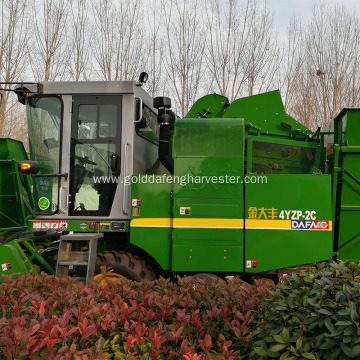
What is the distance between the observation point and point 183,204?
4527 mm

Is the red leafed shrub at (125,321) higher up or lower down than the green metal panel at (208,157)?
lower down

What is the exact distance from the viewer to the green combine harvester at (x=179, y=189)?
446cm

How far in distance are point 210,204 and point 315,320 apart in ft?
8.45

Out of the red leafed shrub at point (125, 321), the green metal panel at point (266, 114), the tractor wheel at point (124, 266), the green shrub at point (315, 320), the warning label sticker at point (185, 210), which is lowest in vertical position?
the tractor wheel at point (124, 266)

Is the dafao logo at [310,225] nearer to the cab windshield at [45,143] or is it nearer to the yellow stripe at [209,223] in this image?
the yellow stripe at [209,223]

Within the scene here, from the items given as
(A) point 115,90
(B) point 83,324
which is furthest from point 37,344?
(A) point 115,90

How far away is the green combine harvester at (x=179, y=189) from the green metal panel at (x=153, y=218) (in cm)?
1

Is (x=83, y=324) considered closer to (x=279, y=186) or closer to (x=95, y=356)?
(x=95, y=356)

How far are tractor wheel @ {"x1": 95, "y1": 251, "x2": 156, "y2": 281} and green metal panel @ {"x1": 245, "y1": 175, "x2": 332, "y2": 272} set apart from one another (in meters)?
1.25

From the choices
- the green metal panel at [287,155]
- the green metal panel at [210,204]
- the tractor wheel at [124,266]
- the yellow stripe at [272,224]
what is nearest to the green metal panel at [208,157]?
the green metal panel at [210,204]

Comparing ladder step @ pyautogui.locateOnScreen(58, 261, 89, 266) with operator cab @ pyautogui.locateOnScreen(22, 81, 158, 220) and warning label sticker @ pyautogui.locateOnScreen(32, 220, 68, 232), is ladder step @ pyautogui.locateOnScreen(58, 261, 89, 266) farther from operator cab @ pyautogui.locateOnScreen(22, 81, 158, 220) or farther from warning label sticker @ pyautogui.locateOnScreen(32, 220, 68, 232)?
operator cab @ pyautogui.locateOnScreen(22, 81, 158, 220)

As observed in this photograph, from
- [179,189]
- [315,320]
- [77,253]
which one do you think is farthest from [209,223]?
[315,320]

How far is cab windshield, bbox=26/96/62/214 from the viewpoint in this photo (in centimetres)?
493

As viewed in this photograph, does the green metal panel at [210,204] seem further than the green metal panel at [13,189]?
No
